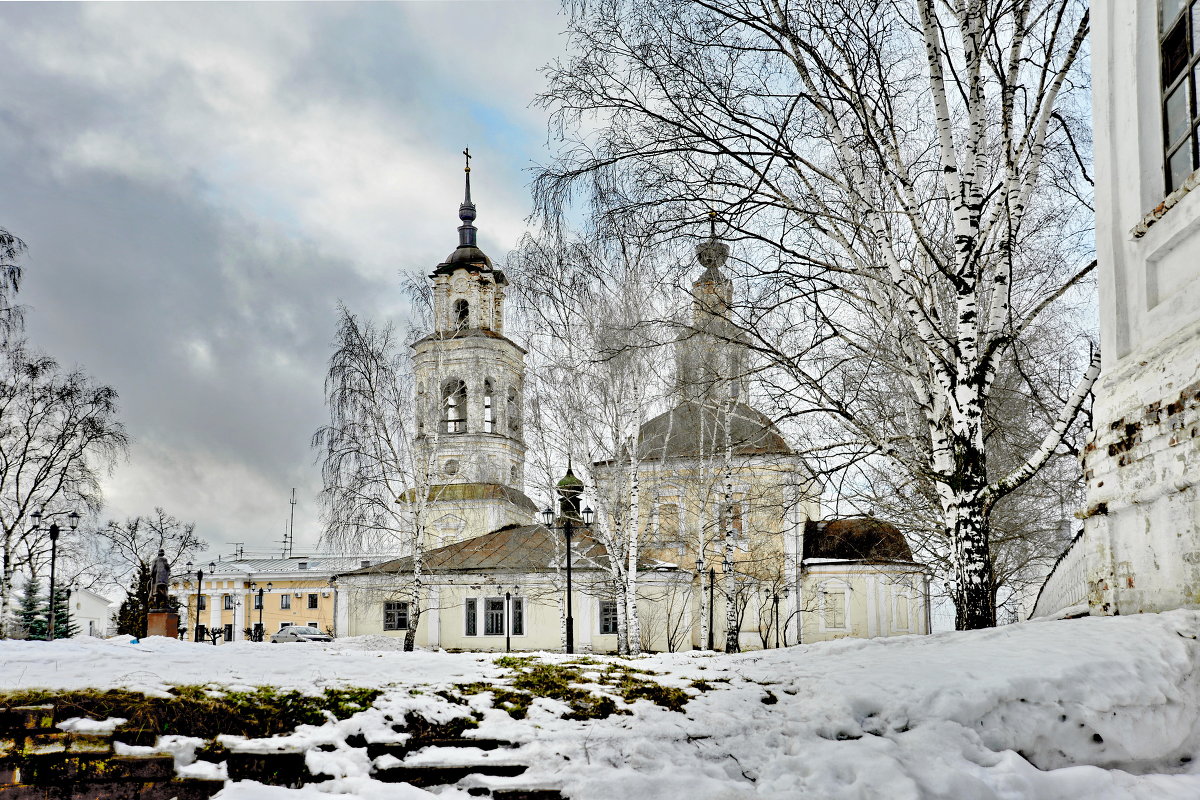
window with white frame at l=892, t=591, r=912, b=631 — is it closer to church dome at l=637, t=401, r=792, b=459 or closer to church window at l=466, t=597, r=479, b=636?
church dome at l=637, t=401, r=792, b=459

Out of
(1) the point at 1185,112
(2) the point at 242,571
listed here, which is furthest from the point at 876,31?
(2) the point at 242,571

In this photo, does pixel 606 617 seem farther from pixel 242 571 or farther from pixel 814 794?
pixel 242 571

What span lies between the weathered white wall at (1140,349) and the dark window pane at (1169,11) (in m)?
0.08

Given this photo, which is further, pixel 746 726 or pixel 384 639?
pixel 384 639

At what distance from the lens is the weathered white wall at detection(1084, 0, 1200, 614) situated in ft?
18.1

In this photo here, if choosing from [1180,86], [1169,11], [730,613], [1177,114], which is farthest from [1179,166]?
[730,613]

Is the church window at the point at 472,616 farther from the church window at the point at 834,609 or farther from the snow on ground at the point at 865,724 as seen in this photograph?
Answer: the snow on ground at the point at 865,724

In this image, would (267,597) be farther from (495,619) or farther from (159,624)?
(159,624)

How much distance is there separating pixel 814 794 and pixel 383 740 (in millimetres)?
1758

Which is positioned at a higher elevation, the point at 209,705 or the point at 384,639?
the point at 209,705

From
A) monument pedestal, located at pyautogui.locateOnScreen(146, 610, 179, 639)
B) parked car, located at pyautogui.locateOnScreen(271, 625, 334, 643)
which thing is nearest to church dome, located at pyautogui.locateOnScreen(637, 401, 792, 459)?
monument pedestal, located at pyautogui.locateOnScreen(146, 610, 179, 639)

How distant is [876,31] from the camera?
796 cm

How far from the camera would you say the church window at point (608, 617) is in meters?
31.6

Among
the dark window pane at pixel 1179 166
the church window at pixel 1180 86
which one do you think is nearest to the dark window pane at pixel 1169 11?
the church window at pixel 1180 86
